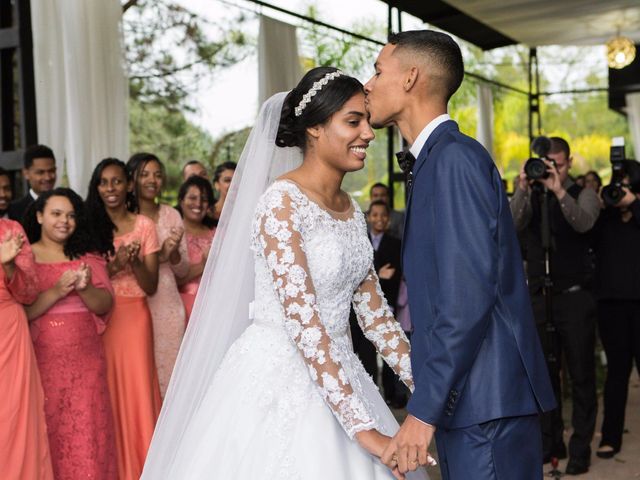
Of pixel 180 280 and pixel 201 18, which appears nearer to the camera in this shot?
pixel 180 280

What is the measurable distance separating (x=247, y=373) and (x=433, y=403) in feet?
2.41

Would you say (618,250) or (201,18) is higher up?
(201,18)

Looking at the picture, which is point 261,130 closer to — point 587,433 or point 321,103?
point 321,103

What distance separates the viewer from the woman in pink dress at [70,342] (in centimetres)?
398

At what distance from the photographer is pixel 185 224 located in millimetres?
5574

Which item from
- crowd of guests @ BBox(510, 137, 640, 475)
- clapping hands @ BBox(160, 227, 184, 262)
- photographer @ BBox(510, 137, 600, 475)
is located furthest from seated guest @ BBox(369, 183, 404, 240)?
clapping hands @ BBox(160, 227, 184, 262)

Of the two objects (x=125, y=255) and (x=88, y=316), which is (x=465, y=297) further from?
(x=125, y=255)

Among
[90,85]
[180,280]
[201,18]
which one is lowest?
[180,280]

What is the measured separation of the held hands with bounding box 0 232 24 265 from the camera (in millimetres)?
3639

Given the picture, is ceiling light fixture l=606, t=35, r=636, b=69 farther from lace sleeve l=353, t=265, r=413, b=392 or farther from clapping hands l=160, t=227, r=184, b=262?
lace sleeve l=353, t=265, r=413, b=392

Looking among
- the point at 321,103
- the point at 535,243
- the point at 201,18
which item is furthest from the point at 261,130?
the point at 201,18

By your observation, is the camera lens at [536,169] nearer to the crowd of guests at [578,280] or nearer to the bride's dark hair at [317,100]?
the crowd of guests at [578,280]

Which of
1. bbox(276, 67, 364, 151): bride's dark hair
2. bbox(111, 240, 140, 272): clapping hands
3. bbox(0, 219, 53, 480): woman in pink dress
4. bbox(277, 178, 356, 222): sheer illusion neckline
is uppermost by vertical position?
bbox(276, 67, 364, 151): bride's dark hair

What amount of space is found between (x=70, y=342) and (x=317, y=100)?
213 centimetres
